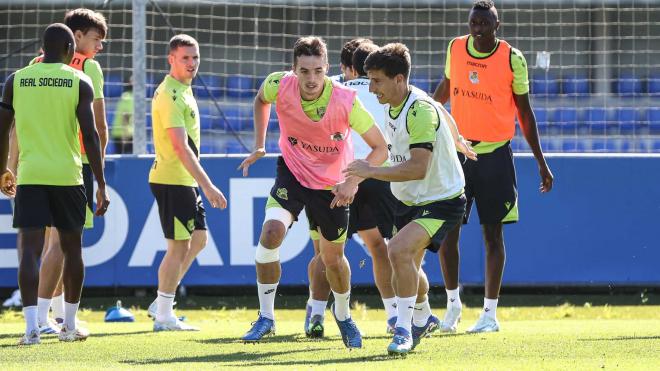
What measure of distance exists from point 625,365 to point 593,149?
7492 mm

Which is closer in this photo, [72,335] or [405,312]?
[405,312]

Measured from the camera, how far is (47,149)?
7668mm

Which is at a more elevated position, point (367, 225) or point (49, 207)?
point (49, 207)

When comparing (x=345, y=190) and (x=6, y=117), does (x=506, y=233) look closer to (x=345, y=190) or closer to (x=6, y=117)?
(x=345, y=190)

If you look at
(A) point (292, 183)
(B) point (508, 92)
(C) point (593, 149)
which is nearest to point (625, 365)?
(A) point (292, 183)

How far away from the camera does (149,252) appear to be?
457 inches

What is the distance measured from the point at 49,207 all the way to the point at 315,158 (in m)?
1.64

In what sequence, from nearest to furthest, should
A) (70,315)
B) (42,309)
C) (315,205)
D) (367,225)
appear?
1. (315,205)
2. (70,315)
3. (367,225)
4. (42,309)

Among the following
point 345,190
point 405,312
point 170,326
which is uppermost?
point 345,190

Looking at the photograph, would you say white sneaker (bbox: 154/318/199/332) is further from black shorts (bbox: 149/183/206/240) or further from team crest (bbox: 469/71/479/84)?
team crest (bbox: 469/71/479/84)

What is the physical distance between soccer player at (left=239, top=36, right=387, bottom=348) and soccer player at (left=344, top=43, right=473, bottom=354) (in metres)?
0.37

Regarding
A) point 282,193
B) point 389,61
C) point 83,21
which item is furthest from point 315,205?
point 83,21

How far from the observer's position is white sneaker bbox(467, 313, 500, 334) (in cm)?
880

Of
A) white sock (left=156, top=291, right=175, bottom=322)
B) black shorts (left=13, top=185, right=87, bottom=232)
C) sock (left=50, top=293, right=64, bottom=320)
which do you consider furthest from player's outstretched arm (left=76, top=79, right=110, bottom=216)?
sock (left=50, top=293, right=64, bottom=320)
